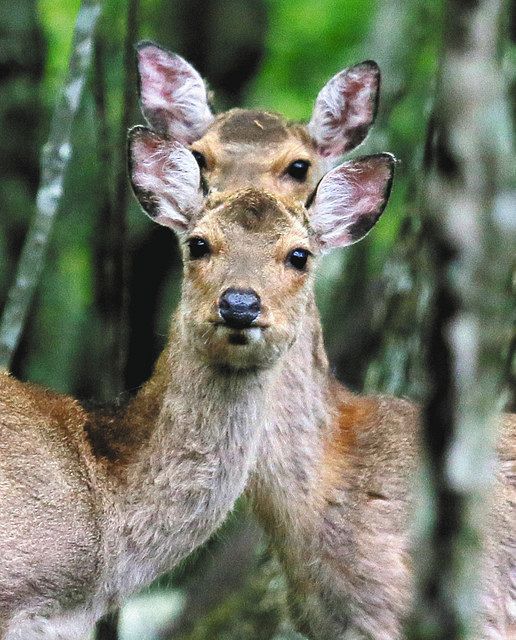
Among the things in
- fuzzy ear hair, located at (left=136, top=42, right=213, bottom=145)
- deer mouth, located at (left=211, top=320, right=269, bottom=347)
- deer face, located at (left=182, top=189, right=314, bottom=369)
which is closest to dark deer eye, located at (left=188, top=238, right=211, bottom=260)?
deer face, located at (left=182, top=189, right=314, bottom=369)

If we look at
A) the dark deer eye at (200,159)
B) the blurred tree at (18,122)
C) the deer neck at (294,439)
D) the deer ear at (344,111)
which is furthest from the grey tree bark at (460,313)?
the blurred tree at (18,122)

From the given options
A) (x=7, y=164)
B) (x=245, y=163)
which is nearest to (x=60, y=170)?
(x=245, y=163)

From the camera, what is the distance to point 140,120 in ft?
45.1

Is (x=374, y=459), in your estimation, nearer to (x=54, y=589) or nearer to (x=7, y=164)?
(x=54, y=589)

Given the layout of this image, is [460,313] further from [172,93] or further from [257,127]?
[172,93]

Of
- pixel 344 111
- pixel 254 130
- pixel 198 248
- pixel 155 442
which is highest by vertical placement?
pixel 344 111

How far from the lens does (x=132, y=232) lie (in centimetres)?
1348

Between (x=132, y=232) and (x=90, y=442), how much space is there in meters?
7.16

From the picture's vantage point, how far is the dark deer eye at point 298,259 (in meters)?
6.41

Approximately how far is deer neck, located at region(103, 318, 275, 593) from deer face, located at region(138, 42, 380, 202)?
1.72m

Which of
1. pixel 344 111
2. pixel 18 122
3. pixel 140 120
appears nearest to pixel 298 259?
pixel 344 111

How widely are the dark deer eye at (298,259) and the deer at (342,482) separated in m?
0.01

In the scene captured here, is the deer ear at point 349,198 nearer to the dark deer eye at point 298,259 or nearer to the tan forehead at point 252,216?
the tan forehead at point 252,216

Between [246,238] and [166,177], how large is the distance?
59 centimetres
